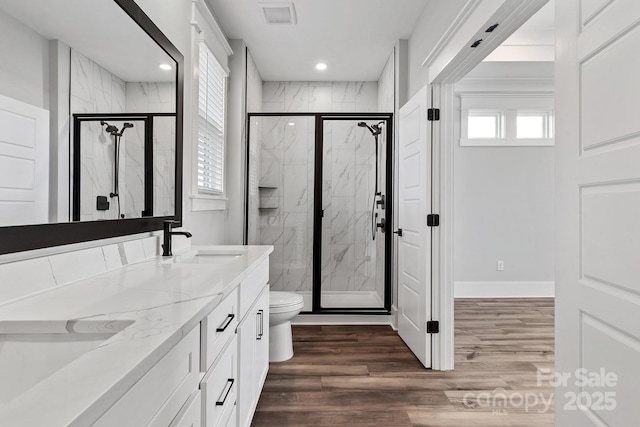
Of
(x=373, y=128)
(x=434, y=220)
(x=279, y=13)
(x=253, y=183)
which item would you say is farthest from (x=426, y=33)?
(x=253, y=183)

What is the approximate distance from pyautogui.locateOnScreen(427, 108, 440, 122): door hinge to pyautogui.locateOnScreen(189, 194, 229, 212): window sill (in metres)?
1.67

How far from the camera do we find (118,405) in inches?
23.4

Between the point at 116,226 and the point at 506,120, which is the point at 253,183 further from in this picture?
the point at 506,120

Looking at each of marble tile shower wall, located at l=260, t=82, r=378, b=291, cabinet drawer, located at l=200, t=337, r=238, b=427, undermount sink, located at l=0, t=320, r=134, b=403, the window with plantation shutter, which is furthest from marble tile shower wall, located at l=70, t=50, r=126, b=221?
marble tile shower wall, located at l=260, t=82, r=378, b=291

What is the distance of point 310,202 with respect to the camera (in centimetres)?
370

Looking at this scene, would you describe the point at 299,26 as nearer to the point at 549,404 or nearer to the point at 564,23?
the point at 564,23

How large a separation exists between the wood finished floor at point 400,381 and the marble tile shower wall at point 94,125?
1340mm

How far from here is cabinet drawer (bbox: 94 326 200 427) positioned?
616 mm

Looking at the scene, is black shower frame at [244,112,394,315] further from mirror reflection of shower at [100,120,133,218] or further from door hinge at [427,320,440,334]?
mirror reflection of shower at [100,120,133,218]

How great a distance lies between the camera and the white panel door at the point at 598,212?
3.21 feet

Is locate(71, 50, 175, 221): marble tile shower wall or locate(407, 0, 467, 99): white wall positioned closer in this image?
locate(71, 50, 175, 221): marble tile shower wall

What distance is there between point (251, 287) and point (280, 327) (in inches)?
42.3

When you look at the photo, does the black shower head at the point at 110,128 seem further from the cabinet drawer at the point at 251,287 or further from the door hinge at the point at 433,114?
the door hinge at the point at 433,114

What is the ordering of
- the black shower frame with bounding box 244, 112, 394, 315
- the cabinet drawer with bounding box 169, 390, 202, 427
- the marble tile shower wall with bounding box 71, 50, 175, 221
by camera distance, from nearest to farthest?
the cabinet drawer with bounding box 169, 390, 202, 427 < the marble tile shower wall with bounding box 71, 50, 175, 221 < the black shower frame with bounding box 244, 112, 394, 315
